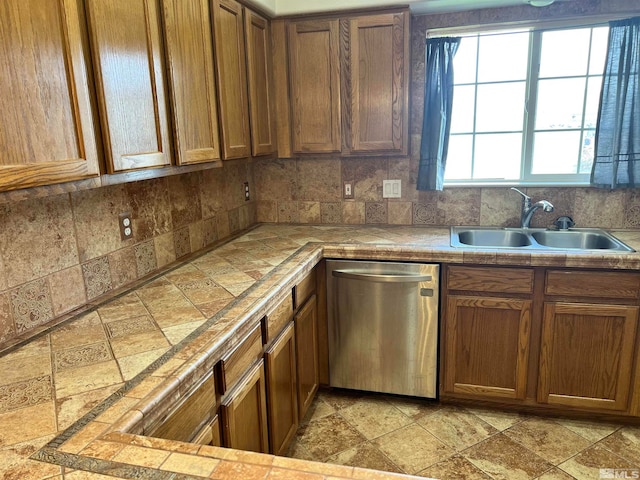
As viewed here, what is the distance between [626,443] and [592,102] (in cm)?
182

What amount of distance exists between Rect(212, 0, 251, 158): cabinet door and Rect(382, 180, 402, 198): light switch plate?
3.17 feet

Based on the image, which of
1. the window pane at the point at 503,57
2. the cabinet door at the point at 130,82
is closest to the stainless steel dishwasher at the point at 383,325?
the cabinet door at the point at 130,82

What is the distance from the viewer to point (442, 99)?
8.85 feet

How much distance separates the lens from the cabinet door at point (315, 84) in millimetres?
2578

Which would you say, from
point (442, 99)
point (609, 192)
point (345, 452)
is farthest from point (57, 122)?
point (609, 192)

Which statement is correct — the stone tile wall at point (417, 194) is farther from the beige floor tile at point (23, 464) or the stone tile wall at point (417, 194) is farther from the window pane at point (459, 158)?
the beige floor tile at point (23, 464)

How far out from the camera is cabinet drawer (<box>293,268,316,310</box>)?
7.11ft

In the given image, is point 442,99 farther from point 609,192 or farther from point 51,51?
point 51,51

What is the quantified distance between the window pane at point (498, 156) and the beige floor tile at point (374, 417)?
151cm

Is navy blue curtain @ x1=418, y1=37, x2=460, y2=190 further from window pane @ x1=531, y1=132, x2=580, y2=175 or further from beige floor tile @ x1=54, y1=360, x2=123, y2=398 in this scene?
beige floor tile @ x1=54, y1=360, x2=123, y2=398

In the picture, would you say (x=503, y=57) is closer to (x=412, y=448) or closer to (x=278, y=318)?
(x=278, y=318)

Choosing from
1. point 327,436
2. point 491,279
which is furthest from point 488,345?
point 327,436

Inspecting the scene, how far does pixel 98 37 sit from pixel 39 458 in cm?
112

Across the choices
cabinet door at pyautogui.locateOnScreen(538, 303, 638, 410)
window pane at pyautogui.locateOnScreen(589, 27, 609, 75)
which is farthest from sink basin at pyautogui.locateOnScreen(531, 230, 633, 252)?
window pane at pyautogui.locateOnScreen(589, 27, 609, 75)
